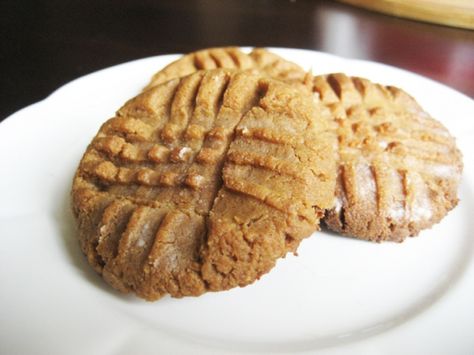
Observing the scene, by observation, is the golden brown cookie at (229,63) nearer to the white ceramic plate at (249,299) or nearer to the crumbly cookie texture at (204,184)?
the crumbly cookie texture at (204,184)

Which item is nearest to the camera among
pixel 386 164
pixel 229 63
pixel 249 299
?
pixel 249 299

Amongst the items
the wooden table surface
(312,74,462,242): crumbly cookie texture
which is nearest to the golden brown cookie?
(312,74,462,242): crumbly cookie texture

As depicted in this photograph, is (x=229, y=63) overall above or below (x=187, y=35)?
above

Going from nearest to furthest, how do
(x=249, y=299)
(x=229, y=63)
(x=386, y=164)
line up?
(x=249, y=299) < (x=386, y=164) < (x=229, y=63)

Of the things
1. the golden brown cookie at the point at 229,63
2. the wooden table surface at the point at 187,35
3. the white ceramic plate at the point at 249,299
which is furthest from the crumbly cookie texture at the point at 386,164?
the wooden table surface at the point at 187,35

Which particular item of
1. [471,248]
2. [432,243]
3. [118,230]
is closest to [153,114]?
[118,230]

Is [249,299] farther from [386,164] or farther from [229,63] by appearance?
[229,63]

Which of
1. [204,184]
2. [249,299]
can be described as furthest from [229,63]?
[249,299]
